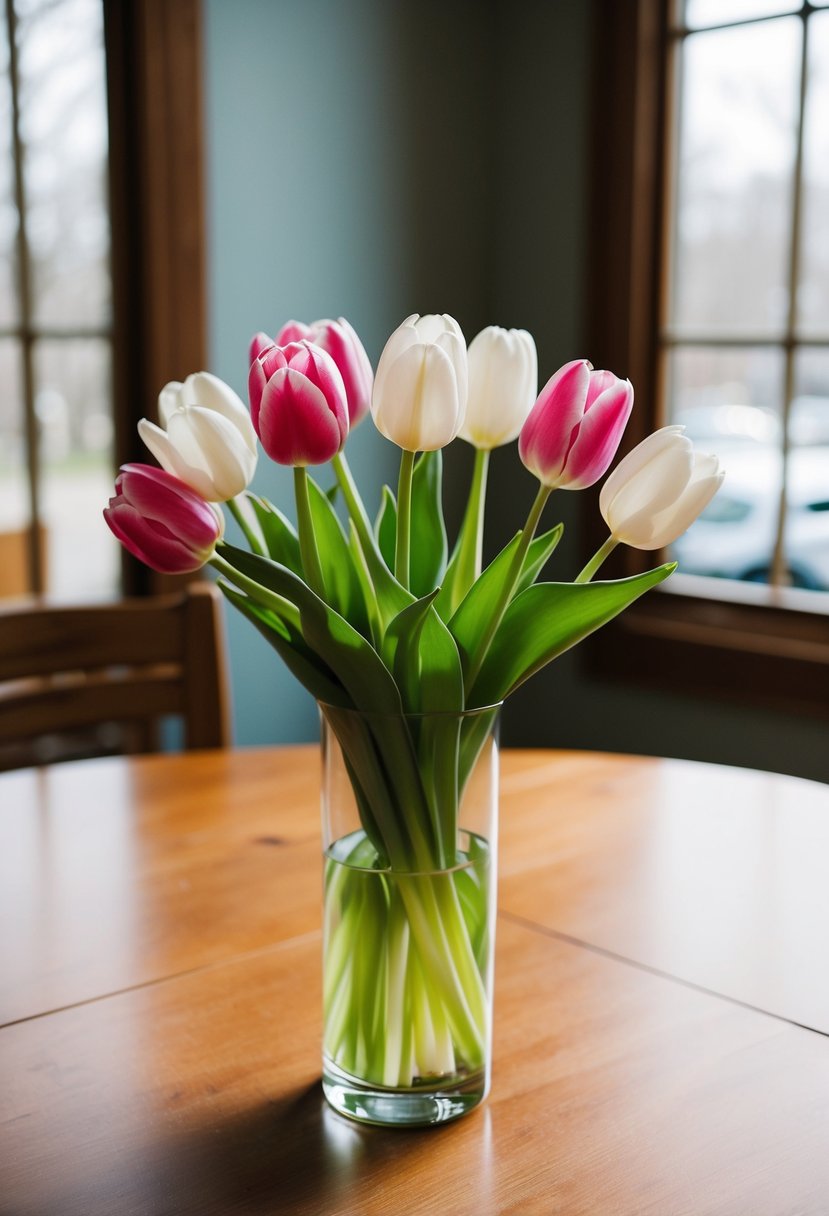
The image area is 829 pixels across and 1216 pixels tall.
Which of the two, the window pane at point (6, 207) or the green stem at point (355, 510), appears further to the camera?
the window pane at point (6, 207)

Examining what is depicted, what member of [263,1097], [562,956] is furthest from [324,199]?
[263,1097]

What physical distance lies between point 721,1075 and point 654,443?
0.39m

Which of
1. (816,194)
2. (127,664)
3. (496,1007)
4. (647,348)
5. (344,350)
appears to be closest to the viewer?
(344,350)

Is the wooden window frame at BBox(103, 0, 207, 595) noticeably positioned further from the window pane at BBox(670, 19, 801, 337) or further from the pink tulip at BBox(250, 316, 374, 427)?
the pink tulip at BBox(250, 316, 374, 427)

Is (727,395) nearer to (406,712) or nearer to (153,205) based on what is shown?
(153,205)

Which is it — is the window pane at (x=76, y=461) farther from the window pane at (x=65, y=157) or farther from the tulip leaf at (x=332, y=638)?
the tulip leaf at (x=332, y=638)

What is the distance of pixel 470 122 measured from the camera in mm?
2770

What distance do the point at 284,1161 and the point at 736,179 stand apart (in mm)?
2201

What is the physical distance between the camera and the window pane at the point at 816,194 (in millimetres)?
2277

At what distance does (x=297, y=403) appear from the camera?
0.63m

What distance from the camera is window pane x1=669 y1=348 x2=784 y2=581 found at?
8.04 ft

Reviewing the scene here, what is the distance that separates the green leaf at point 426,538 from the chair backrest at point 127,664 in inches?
28.6

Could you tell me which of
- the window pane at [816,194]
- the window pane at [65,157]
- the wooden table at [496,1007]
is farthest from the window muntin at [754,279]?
the wooden table at [496,1007]

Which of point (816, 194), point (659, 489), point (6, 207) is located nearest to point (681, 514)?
point (659, 489)
